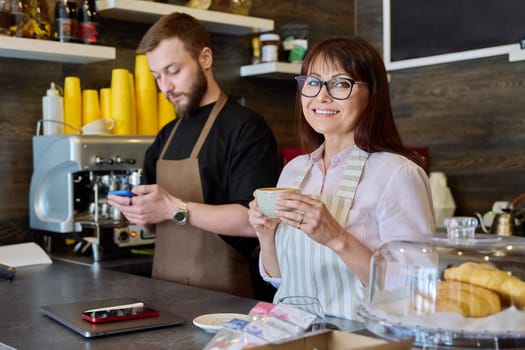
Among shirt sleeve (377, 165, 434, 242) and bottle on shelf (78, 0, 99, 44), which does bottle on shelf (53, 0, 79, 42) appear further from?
shirt sleeve (377, 165, 434, 242)

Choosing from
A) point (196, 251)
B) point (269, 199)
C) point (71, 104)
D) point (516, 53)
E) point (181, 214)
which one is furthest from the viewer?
point (516, 53)

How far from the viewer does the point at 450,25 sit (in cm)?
373

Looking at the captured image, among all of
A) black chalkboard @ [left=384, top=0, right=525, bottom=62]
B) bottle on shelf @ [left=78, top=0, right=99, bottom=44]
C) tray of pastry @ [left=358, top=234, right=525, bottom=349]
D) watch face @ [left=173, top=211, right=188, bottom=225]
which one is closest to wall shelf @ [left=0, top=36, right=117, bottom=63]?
bottle on shelf @ [left=78, top=0, right=99, bottom=44]

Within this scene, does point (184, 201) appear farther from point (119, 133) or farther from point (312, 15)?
point (312, 15)

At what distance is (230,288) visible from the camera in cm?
251

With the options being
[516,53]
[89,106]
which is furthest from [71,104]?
[516,53]

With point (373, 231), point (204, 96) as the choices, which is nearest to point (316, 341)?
point (373, 231)

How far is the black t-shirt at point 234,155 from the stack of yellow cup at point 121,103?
563 millimetres

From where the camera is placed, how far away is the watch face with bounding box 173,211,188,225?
2.41 metres

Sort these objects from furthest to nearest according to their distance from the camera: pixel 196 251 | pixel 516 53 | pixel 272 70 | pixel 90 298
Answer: pixel 272 70, pixel 516 53, pixel 196 251, pixel 90 298

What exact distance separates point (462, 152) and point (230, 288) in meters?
1.70

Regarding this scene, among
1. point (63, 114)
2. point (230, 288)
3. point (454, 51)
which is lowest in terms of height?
point (230, 288)

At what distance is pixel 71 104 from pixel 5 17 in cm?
44

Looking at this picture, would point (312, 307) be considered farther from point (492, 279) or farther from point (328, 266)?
point (328, 266)
